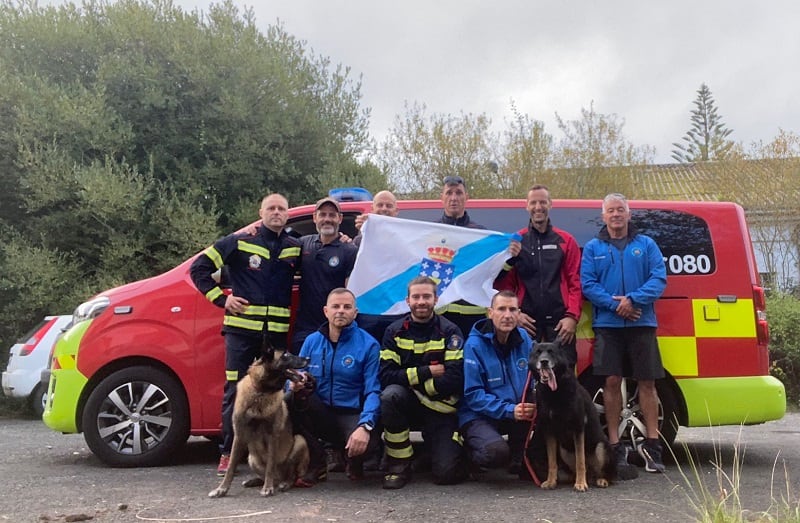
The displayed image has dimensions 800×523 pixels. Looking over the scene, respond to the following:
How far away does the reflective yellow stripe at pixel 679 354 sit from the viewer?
5504mm

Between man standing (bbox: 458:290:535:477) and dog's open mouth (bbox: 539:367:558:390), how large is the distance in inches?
11.3

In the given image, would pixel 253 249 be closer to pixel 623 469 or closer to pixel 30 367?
pixel 623 469

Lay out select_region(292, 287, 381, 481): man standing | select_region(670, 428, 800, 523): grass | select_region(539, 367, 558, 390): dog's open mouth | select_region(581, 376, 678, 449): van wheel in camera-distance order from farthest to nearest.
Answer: select_region(581, 376, 678, 449): van wheel, select_region(292, 287, 381, 481): man standing, select_region(539, 367, 558, 390): dog's open mouth, select_region(670, 428, 800, 523): grass

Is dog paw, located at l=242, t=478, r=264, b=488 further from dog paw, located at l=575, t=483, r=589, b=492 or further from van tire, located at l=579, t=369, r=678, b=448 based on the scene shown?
van tire, located at l=579, t=369, r=678, b=448

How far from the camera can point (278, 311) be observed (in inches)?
208

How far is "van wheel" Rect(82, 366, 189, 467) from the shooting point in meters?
5.57

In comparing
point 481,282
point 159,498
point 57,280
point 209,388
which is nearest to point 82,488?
point 159,498

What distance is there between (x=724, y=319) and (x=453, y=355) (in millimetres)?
2249

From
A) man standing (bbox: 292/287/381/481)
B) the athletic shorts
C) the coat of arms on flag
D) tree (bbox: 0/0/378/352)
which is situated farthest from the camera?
tree (bbox: 0/0/378/352)

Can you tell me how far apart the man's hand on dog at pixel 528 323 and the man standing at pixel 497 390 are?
14cm

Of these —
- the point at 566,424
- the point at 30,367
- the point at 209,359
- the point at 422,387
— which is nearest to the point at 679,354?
the point at 566,424

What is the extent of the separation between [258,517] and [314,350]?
1.35 metres

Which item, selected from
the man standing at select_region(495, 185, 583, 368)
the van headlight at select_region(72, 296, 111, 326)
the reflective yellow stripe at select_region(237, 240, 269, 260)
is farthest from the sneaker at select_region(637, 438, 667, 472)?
the van headlight at select_region(72, 296, 111, 326)

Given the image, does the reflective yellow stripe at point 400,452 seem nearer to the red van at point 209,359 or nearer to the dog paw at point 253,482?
the dog paw at point 253,482
